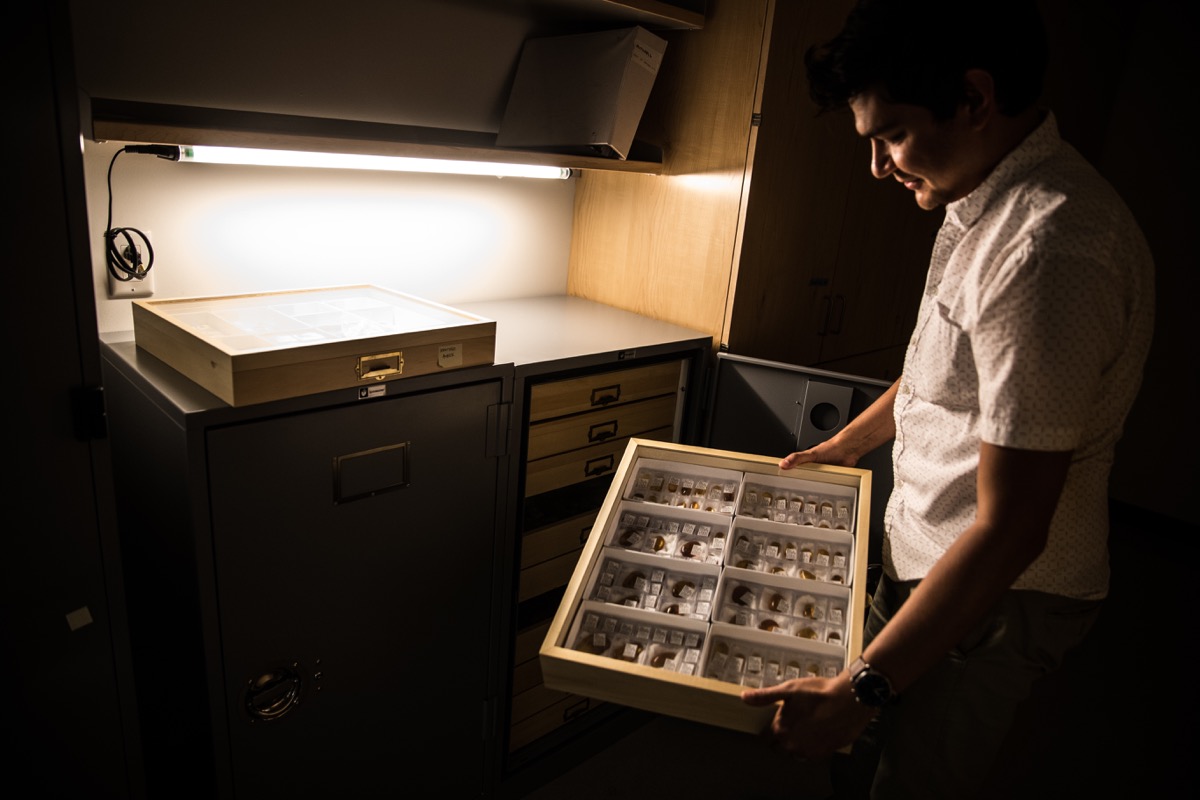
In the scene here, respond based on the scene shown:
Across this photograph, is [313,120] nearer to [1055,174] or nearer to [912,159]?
[912,159]

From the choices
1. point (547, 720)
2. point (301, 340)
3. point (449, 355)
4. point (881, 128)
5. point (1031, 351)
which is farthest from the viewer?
point (547, 720)

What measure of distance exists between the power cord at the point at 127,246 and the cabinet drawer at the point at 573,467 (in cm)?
95

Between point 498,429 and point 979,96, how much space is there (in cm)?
111

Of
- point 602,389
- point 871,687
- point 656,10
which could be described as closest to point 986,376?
point 871,687

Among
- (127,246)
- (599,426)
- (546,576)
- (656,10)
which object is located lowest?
(546,576)

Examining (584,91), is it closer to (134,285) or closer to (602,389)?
(602,389)

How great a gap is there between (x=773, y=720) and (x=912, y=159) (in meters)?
0.85

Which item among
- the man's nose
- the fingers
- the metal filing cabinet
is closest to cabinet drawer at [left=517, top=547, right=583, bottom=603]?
the metal filing cabinet

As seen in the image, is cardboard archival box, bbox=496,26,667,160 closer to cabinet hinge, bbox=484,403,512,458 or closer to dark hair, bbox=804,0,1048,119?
cabinet hinge, bbox=484,403,512,458

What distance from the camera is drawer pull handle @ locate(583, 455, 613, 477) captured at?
6.88 ft

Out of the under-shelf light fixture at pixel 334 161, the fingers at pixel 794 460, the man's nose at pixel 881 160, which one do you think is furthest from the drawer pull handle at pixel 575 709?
the man's nose at pixel 881 160

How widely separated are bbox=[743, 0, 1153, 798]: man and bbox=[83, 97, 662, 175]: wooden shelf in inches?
33.6

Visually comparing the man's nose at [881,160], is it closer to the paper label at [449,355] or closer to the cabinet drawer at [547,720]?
the paper label at [449,355]

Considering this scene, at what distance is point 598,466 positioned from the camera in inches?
83.6
